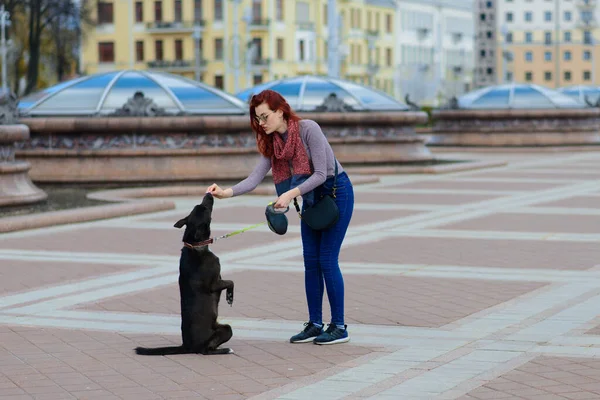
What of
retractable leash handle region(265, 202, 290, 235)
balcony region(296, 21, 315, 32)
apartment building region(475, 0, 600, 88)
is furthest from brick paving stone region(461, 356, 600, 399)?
apartment building region(475, 0, 600, 88)

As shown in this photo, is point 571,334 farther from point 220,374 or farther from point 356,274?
point 356,274

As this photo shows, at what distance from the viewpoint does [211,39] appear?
94.2 m

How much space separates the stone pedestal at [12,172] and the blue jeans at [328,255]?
922cm

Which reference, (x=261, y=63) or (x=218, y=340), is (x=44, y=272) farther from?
(x=261, y=63)

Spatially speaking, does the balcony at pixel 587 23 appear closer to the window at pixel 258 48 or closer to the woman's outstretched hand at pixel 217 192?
the window at pixel 258 48

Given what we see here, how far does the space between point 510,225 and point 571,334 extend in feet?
24.3

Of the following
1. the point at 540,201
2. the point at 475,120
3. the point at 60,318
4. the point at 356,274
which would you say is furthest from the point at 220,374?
the point at 475,120

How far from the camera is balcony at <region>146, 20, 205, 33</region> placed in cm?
9531

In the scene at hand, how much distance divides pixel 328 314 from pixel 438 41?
355 feet

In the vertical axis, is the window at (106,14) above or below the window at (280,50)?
above

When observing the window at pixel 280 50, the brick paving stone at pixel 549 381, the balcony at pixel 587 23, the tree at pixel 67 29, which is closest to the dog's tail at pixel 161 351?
the brick paving stone at pixel 549 381

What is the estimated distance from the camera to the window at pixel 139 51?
97062 mm

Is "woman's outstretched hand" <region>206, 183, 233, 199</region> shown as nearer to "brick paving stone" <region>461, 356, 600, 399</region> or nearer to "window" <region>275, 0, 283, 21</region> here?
"brick paving stone" <region>461, 356, 600, 399</region>

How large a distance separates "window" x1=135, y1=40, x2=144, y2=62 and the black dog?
90097mm
